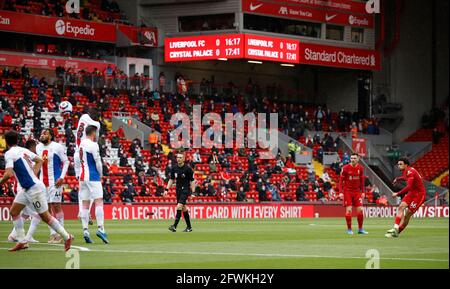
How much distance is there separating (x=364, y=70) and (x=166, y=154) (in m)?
21.9

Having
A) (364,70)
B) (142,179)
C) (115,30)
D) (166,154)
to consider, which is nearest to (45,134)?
(142,179)

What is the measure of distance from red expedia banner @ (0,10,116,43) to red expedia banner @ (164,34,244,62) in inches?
137

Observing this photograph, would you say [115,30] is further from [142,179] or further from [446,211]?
[446,211]

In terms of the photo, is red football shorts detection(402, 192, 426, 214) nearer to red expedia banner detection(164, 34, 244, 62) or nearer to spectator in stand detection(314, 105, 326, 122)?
red expedia banner detection(164, 34, 244, 62)

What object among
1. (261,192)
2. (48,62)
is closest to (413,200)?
(261,192)

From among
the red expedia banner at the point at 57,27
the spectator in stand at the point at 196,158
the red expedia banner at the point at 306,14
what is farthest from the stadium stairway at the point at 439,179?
the red expedia banner at the point at 57,27

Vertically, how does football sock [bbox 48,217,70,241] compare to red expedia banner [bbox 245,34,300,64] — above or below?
below

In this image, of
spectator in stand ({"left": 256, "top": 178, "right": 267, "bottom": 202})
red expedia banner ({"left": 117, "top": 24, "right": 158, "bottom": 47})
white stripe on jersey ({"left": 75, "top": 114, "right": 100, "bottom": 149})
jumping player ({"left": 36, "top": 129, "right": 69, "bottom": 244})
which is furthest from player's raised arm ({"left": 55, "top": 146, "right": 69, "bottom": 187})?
red expedia banner ({"left": 117, "top": 24, "right": 158, "bottom": 47})

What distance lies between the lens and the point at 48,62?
57.4 metres

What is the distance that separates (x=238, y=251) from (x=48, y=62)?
37516 millimetres

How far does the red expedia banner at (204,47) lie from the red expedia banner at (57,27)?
3.49 m

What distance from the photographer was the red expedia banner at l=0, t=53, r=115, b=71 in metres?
55.3
